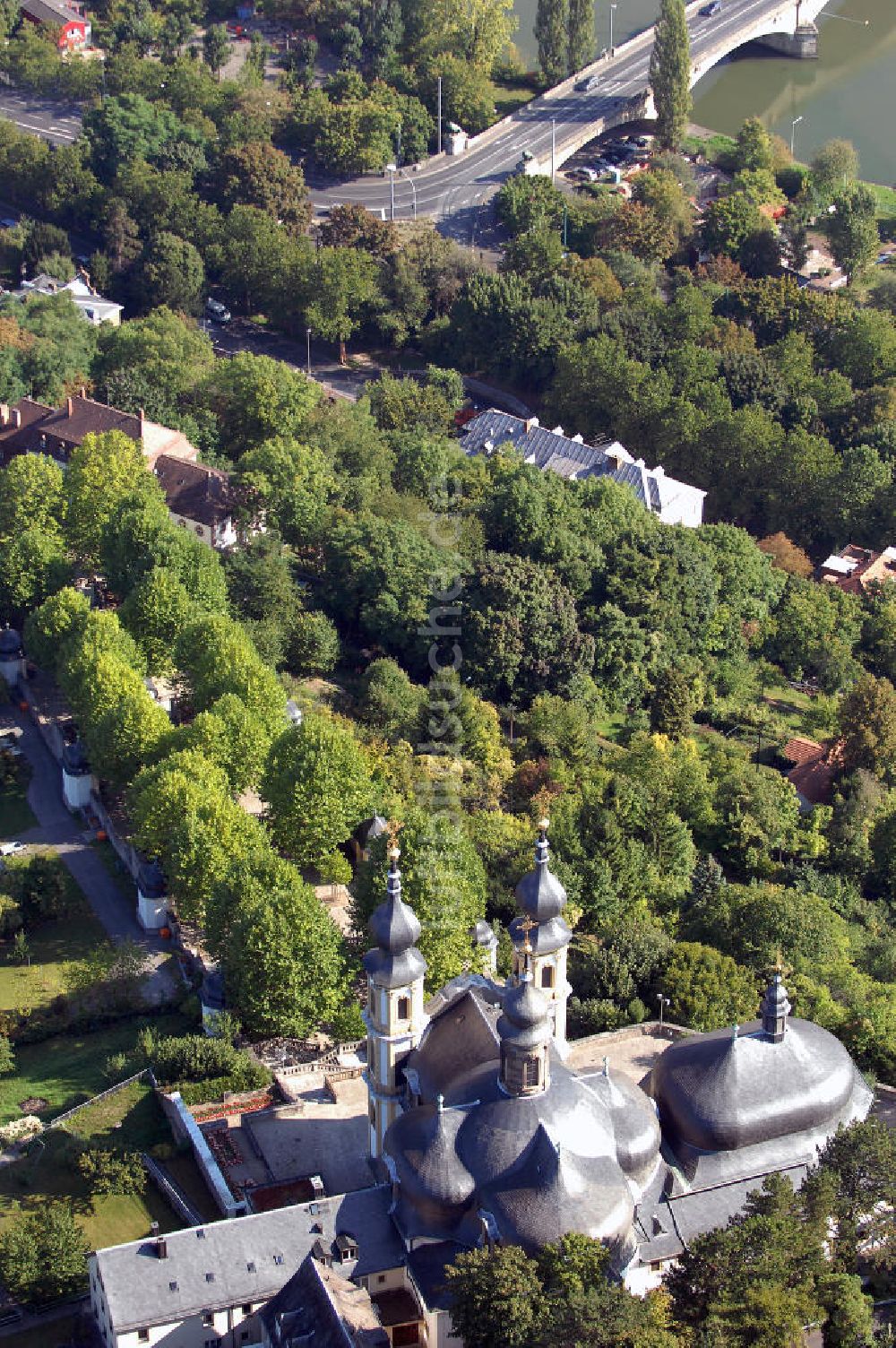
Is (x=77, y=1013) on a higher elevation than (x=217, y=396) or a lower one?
lower

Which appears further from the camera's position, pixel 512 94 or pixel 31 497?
pixel 512 94

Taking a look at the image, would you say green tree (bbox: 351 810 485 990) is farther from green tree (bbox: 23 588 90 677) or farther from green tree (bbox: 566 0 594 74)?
green tree (bbox: 566 0 594 74)

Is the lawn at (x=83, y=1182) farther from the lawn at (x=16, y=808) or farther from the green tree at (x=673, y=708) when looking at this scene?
the green tree at (x=673, y=708)

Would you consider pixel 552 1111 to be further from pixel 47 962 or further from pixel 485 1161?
pixel 47 962

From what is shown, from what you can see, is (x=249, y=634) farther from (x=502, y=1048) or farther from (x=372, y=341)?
(x=372, y=341)

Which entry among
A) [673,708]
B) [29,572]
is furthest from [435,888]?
[29,572]

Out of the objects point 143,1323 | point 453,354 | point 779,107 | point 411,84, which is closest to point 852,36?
point 779,107

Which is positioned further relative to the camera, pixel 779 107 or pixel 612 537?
pixel 779 107
